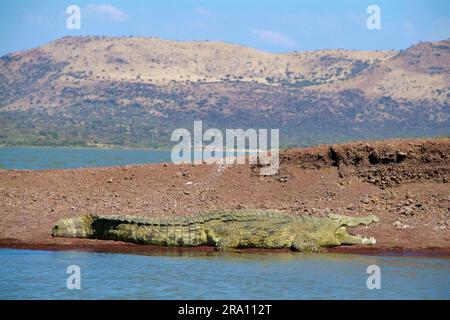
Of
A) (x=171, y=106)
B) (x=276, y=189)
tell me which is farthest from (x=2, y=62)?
(x=276, y=189)

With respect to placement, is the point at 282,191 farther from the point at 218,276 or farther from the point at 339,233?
the point at 218,276

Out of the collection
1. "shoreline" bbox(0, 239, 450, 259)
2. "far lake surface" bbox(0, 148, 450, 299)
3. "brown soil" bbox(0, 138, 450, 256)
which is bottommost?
"far lake surface" bbox(0, 148, 450, 299)

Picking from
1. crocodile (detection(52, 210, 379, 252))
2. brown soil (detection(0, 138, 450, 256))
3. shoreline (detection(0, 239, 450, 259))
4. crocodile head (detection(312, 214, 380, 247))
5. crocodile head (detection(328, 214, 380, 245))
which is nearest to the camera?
shoreline (detection(0, 239, 450, 259))

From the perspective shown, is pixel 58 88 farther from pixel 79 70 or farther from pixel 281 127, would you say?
pixel 281 127

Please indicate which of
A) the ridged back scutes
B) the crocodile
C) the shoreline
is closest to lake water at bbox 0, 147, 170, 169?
the shoreline

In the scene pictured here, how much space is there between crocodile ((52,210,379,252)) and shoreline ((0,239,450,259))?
0.11 metres

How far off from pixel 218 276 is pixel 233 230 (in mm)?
2457

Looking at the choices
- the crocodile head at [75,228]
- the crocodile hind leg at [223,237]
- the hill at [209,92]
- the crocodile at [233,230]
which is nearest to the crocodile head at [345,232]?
the crocodile at [233,230]

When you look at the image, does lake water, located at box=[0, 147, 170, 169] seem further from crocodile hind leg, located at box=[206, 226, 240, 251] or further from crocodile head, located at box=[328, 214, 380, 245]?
crocodile head, located at box=[328, 214, 380, 245]

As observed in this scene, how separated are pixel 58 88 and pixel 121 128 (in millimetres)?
26910

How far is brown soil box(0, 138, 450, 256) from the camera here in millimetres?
18109

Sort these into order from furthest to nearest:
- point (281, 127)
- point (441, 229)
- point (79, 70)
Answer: point (79, 70) → point (281, 127) → point (441, 229)
